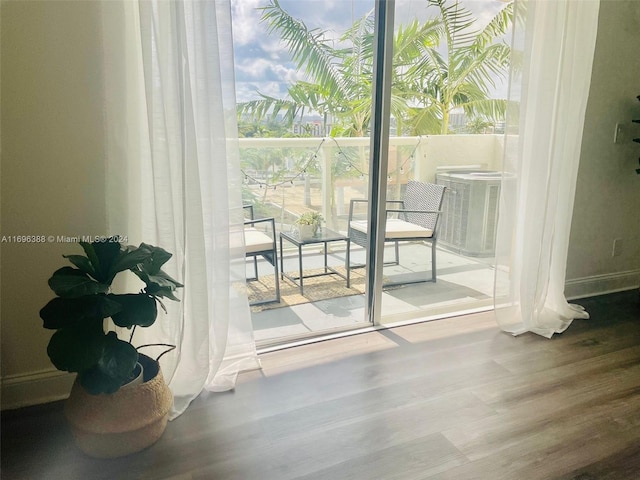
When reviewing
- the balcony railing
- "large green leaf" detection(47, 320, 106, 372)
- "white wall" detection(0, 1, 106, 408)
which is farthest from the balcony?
"large green leaf" detection(47, 320, 106, 372)

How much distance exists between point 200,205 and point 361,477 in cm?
117

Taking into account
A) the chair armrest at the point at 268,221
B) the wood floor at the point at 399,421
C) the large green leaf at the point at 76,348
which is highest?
the chair armrest at the point at 268,221

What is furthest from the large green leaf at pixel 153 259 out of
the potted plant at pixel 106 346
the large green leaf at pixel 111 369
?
the large green leaf at pixel 111 369

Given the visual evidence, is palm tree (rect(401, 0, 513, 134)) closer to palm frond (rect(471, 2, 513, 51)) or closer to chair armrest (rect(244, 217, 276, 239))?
palm frond (rect(471, 2, 513, 51))

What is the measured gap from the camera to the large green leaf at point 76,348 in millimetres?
1416

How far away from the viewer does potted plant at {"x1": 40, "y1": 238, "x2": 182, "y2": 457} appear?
4.72ft

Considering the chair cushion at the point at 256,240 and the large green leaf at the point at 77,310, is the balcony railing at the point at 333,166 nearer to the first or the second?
the chair cushion at the point at 256,240

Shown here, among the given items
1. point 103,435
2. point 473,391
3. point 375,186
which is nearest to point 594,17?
point 375,186

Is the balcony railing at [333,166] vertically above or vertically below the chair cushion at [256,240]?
above

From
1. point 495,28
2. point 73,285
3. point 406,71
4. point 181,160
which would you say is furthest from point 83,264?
point 495,28

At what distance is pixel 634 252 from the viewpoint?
10.8 ft

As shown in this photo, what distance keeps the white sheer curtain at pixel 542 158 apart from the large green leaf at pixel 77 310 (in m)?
2.05

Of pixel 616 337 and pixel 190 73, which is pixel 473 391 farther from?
pixel 190 73

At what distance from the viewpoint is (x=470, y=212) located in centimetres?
296
